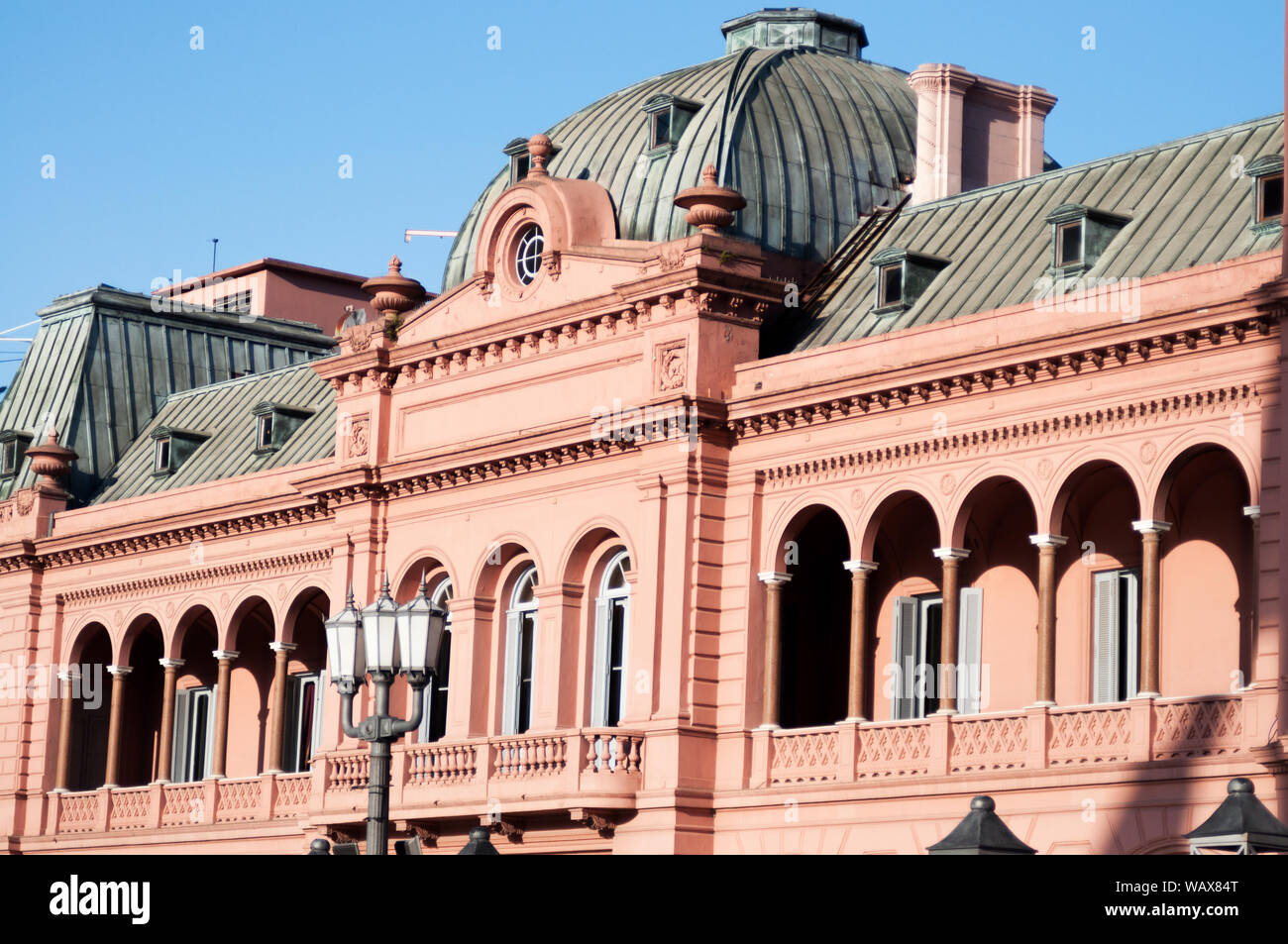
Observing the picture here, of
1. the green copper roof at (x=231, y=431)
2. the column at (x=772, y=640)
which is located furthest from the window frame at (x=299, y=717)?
the column at (x=772, y=640)

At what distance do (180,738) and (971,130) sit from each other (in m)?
17.8

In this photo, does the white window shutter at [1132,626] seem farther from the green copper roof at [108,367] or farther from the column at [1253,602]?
the green copper roof at [108,367]

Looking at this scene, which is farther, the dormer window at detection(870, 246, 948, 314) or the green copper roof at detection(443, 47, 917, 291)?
the green copper roof at detection(443, 47, 917, 291)

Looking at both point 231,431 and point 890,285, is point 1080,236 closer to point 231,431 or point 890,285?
point 890,285

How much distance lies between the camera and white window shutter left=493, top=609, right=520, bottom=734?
34.7m

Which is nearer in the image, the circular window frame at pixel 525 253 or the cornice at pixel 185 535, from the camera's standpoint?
the circular window frame at pixel 525 253

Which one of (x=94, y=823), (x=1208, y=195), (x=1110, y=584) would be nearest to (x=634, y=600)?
(x=1110, y=584)

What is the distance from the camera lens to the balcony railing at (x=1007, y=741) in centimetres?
2578

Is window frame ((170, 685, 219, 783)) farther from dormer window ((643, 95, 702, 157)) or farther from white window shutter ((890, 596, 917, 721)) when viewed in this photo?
white window shutter ((890, 596, 917, 721))

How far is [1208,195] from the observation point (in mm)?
29078

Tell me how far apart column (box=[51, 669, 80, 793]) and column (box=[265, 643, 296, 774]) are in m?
5.41

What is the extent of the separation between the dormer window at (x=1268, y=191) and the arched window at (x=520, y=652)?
11820 mm

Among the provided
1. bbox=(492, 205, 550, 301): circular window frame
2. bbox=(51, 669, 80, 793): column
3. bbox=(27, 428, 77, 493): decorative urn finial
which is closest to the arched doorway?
bbox=(492, 205, 550, 301): circular window frame
